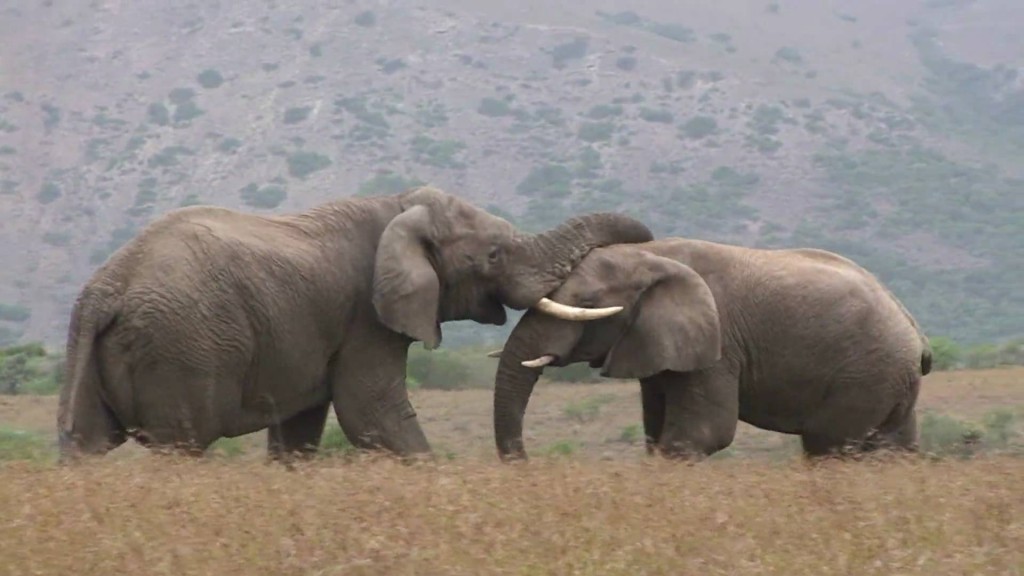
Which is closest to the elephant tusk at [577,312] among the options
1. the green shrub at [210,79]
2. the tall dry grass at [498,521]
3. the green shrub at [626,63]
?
the tall dry grass at [498,521]

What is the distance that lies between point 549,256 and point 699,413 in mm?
1520

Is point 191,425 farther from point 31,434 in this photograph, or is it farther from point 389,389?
point 31,434

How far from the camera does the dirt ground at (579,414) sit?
1831 cm

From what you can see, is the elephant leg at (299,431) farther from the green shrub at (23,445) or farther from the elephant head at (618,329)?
the green shrub at (23,445)

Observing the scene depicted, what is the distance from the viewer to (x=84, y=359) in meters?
11.5

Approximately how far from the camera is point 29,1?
3735 inches

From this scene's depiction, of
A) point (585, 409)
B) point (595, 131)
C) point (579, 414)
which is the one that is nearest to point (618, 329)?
point (579, 414)

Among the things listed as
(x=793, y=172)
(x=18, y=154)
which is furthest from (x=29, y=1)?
(x=793, y=172)

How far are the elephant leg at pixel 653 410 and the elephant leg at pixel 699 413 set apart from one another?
0.80 ft

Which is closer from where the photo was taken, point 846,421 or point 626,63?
point 846,421

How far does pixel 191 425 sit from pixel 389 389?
1.62 meters

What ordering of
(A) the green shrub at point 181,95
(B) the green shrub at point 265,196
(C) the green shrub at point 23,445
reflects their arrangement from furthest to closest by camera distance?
(A) the green shrub at point 181,95, (B) the green shrub at point 265,196, (C) the green shrub at point 23,445

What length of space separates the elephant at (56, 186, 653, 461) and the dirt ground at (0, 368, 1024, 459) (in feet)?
12.7

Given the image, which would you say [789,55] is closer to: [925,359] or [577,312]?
[925,359]
